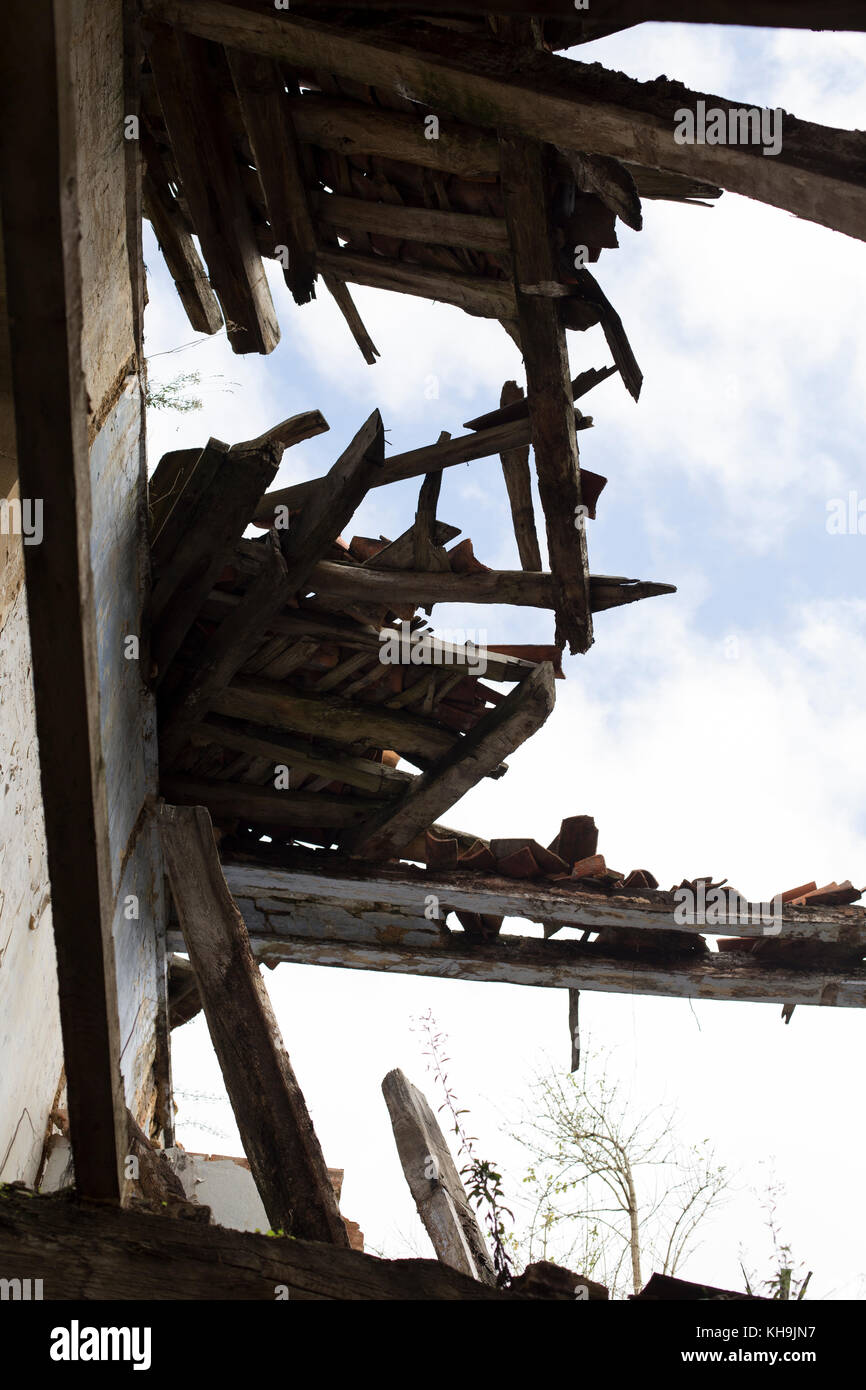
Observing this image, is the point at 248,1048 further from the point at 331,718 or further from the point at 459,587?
the point at 331,718

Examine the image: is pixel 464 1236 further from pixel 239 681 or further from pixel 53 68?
pixel 53 68

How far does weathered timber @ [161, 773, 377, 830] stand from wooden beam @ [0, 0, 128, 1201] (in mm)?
3373

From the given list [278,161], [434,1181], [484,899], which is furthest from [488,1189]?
[278,161]

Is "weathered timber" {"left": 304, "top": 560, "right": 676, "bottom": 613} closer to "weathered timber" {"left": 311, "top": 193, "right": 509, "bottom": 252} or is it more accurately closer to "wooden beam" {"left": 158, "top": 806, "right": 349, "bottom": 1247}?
"weathered timber" {"left": 311, "top": 193, "right": 509, "bottom": 252}

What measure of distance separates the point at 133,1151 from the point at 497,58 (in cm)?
329

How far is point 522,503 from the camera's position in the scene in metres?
5.00

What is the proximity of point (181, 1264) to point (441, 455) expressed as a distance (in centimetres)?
332

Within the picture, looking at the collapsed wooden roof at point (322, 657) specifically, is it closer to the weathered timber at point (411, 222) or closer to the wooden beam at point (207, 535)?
the wooden beam at point (207, 535)

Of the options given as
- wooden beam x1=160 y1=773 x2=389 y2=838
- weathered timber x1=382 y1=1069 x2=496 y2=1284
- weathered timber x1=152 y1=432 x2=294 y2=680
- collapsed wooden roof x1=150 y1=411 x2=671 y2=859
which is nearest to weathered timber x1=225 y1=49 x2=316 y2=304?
collapsed wooden roof x1=150 y1=411 x2=671 y2=859

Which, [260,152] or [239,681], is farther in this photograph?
[239,681]

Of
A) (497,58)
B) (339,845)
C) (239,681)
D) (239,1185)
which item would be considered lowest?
(239,1185)

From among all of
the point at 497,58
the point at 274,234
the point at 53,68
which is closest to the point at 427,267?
the point at 274,234

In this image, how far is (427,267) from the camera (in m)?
4.41
